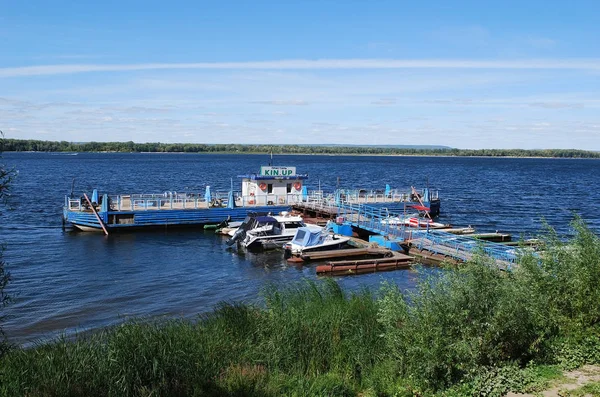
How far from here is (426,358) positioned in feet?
36.7

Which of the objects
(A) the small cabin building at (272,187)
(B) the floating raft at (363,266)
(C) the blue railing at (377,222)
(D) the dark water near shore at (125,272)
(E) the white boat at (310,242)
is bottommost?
(D) the dark water near shore at (125,272)

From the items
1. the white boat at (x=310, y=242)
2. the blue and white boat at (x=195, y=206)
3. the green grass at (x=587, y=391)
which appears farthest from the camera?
the blue and white boat at (x=195, y=206)

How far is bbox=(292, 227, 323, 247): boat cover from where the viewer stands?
32.6 metres

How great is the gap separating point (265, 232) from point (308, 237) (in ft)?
11.4

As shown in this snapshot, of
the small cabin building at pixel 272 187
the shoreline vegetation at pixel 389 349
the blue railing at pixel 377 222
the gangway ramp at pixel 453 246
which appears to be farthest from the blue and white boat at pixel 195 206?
the shoreline vegetation at pixel 389 349

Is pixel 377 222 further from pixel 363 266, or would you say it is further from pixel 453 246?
pixel 363 266

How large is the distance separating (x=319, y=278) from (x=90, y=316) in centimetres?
1107

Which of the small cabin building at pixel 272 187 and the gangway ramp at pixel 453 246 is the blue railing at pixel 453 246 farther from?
the small cabin building at pixel 272 187

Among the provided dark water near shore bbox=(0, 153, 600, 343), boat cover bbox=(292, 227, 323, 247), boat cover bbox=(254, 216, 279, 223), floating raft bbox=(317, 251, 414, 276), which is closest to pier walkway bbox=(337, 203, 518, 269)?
floating raft bbox=(317, 251, 414, 276)

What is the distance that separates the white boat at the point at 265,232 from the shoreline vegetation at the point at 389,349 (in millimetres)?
20243

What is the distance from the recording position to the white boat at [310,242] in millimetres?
32344

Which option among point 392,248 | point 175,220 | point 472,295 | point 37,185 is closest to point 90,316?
point 472,295

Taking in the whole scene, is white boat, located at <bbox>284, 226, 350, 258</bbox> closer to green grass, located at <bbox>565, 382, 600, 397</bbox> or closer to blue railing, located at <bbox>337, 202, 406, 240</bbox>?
blue railing, located at <bbox>337, 202, 406, 240</bbox>

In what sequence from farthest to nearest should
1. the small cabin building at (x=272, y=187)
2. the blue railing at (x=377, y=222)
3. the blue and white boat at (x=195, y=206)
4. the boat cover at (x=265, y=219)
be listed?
1. the small cabin building at (x=272, y=187)
2. the blue and white boat at (x=195, y=206)
3. the boat cover at (x=265, y=219)
4. the blue railing at (x=377, y=222)
